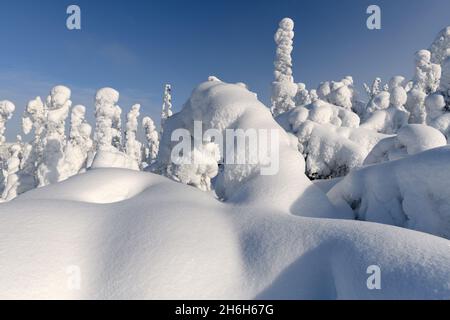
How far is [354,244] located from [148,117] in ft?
127

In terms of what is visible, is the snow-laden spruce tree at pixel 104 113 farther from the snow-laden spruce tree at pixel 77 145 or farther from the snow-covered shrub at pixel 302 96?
the snow-covered shrub at pixel 302 96

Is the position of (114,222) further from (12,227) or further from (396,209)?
(396,209)

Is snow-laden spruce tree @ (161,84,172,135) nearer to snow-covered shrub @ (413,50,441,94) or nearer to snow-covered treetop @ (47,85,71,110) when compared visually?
snow-covered treetop @ (47,85,71,110)

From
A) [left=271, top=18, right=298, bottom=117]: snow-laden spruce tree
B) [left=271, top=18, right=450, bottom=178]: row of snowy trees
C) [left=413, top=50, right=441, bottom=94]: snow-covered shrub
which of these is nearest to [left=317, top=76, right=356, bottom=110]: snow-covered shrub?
[left=271, top=18, right=450, bottom=178]: row of snowy trees

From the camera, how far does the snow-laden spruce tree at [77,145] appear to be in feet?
60.1

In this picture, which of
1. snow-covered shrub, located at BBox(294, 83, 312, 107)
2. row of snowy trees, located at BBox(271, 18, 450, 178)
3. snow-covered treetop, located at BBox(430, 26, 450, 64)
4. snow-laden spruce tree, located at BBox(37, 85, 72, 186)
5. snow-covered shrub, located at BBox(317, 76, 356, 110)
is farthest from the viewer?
snow-covered shrub, located at BBox(294, 83, 312, 107)

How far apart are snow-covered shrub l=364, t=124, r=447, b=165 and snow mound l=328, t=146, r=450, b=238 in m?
2.12

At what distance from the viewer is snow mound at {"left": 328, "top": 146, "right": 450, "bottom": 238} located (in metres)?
4.17

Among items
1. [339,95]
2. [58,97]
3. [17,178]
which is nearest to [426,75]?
[339,95]

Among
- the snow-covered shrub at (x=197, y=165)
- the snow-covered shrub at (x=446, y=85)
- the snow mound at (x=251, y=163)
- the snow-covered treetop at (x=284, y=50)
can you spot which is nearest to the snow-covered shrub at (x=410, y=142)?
the snow mound at (x=251, y=163)

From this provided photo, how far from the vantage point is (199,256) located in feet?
9.86

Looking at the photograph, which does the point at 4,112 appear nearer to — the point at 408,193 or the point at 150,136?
the point at 150,136

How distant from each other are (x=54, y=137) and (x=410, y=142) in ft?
67.1
